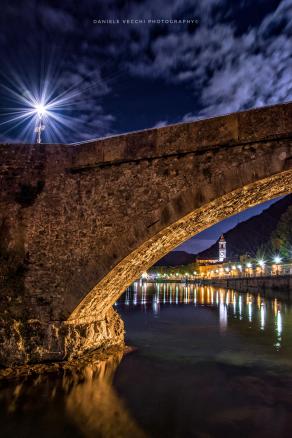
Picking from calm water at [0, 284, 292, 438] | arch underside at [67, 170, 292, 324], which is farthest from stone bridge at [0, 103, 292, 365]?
calm water at [0, 284, 292, 438]

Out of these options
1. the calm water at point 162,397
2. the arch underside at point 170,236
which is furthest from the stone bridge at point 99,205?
the calm water at point 162,397

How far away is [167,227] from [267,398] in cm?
436

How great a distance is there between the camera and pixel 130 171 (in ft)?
31.0

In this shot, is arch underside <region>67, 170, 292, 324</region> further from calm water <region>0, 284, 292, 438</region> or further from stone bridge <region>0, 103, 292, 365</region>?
calm water <region>0, 284, 292, 438</region>

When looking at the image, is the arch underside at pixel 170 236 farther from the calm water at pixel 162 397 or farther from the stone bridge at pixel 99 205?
the calm water at pixel 162 397

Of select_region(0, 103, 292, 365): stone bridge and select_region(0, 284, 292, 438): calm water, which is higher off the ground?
select_region(0, 103, 292, 365): stone bridge

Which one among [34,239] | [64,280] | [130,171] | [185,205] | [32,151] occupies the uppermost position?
[32,151]

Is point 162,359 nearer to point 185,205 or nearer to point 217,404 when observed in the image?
point 217,404

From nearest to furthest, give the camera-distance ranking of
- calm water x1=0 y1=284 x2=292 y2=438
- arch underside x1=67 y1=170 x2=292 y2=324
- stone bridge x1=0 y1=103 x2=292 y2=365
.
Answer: calm water x1=0 y1=284 x2=292 y2=438
stone bridge x1=0 y1=103 x2=292 y2=365
arch underside x1=67 y1=170 x2=292 y2=324

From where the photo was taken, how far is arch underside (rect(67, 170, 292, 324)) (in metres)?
8.70

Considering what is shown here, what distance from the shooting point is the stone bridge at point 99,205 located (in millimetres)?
8312

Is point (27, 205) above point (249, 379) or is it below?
above

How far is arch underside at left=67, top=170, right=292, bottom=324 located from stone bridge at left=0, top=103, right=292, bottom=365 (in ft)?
0.18

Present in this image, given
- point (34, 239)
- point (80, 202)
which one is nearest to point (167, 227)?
point (80, 202)
